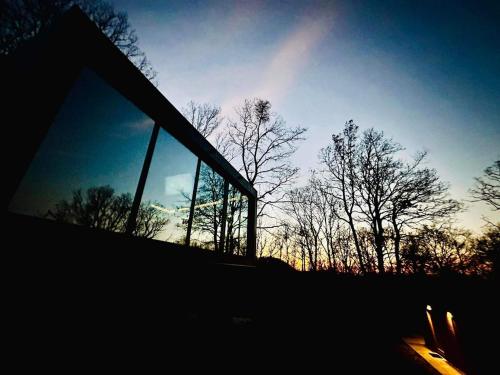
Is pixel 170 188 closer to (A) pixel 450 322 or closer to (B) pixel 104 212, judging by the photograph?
(B) pixel 104 212

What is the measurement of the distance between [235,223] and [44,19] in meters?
10.5

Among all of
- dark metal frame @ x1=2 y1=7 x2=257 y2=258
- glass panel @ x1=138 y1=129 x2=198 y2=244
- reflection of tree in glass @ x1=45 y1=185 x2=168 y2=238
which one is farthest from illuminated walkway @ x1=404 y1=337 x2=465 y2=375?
dark metal frame @ x1=2 y1=7 x2=257 y2=258

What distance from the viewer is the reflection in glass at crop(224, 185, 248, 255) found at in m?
6.57

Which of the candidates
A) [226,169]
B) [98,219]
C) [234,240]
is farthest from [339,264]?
[98,219]

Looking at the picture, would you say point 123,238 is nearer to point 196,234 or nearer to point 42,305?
point 42,305

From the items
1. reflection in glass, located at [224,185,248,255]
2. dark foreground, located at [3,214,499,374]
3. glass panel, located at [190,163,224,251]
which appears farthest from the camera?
reflection in glass, located at [224,185,248,255]

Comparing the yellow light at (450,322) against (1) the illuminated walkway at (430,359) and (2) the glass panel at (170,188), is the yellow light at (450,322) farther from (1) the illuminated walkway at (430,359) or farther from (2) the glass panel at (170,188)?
(2) the glass panel at (170,188)

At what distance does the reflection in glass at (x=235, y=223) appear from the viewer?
259 inches

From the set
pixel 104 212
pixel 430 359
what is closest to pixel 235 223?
pixel 104 212

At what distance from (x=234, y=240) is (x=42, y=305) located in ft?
16.5

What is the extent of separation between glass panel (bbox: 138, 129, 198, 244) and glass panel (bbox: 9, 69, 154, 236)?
32 centimetres

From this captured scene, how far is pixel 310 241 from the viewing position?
23.2m

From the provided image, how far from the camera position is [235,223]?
7141mm

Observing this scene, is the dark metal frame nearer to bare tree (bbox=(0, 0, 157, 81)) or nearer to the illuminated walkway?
bare tree (bbox=(0, 0, 157, 81))
